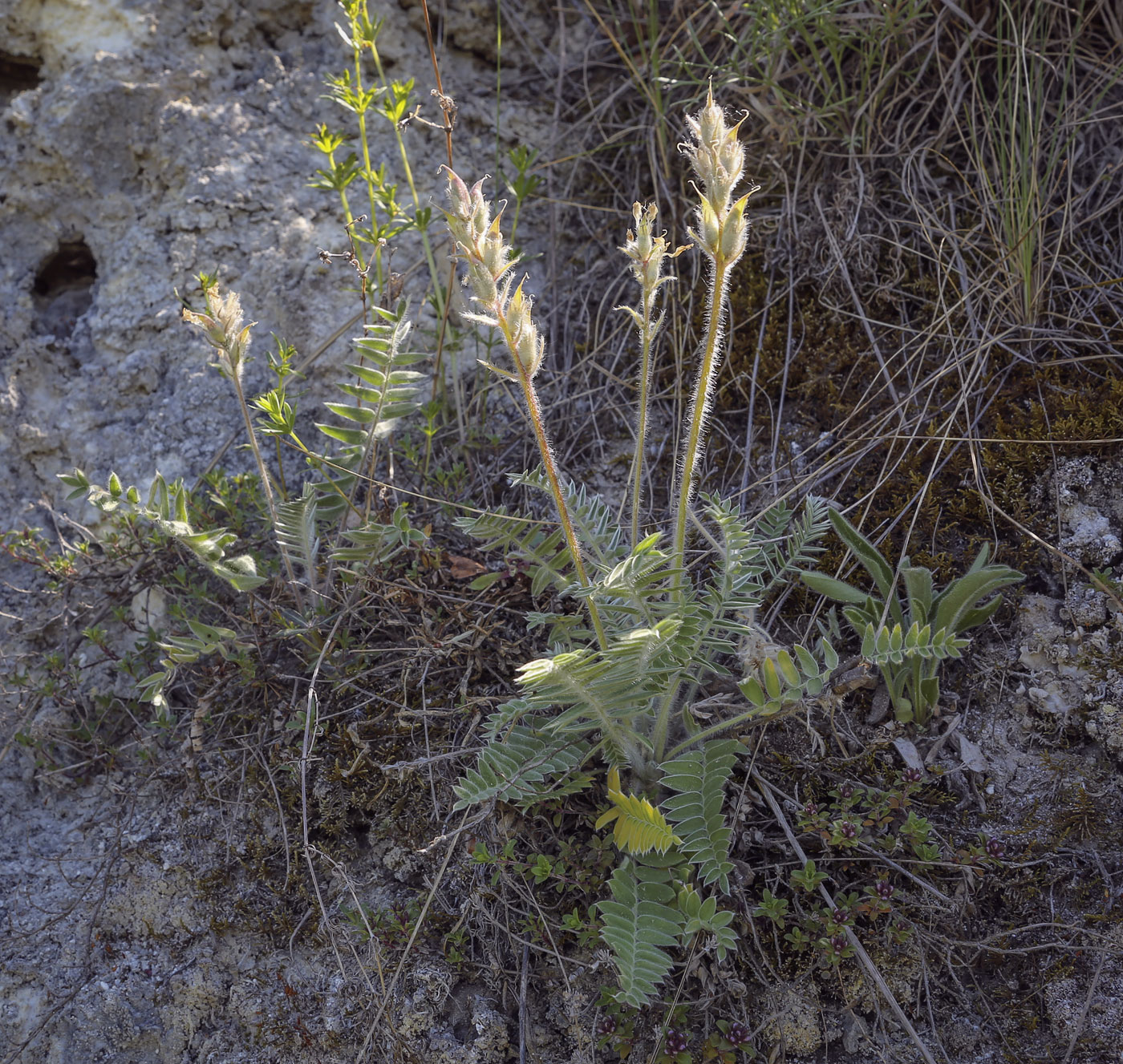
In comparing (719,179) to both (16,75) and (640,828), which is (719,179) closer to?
(640,828)

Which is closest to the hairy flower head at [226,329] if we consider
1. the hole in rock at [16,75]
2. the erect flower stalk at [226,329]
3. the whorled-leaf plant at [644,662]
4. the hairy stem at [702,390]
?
the erect flower stalk at [226,329]

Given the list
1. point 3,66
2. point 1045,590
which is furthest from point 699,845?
point 3,66

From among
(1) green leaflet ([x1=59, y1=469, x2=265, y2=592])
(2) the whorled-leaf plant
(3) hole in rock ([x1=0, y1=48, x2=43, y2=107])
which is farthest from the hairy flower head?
(3) hole in rock ([x1=0, y1=48, x2=43, y2=107])

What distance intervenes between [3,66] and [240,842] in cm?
301

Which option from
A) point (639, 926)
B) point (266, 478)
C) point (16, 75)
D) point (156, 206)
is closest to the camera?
point (639, 926)

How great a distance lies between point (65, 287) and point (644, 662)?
274cm

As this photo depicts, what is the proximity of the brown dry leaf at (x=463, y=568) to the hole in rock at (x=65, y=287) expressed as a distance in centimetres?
178

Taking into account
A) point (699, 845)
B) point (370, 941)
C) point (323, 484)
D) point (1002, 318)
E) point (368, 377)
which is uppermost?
point (368, 377)

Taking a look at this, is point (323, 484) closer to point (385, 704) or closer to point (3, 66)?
point (385, 704)

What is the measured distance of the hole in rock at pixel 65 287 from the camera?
3111mm

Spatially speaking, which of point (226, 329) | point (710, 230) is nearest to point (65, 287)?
point (226, 329)

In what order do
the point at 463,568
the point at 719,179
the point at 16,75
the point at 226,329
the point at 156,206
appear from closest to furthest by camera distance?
the point at 719,179 → the point at 226,329 → the point at 463,568 → the point at 156,206 → the point at 16,75

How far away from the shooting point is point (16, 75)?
327 centimetres

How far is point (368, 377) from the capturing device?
7.39 feet
